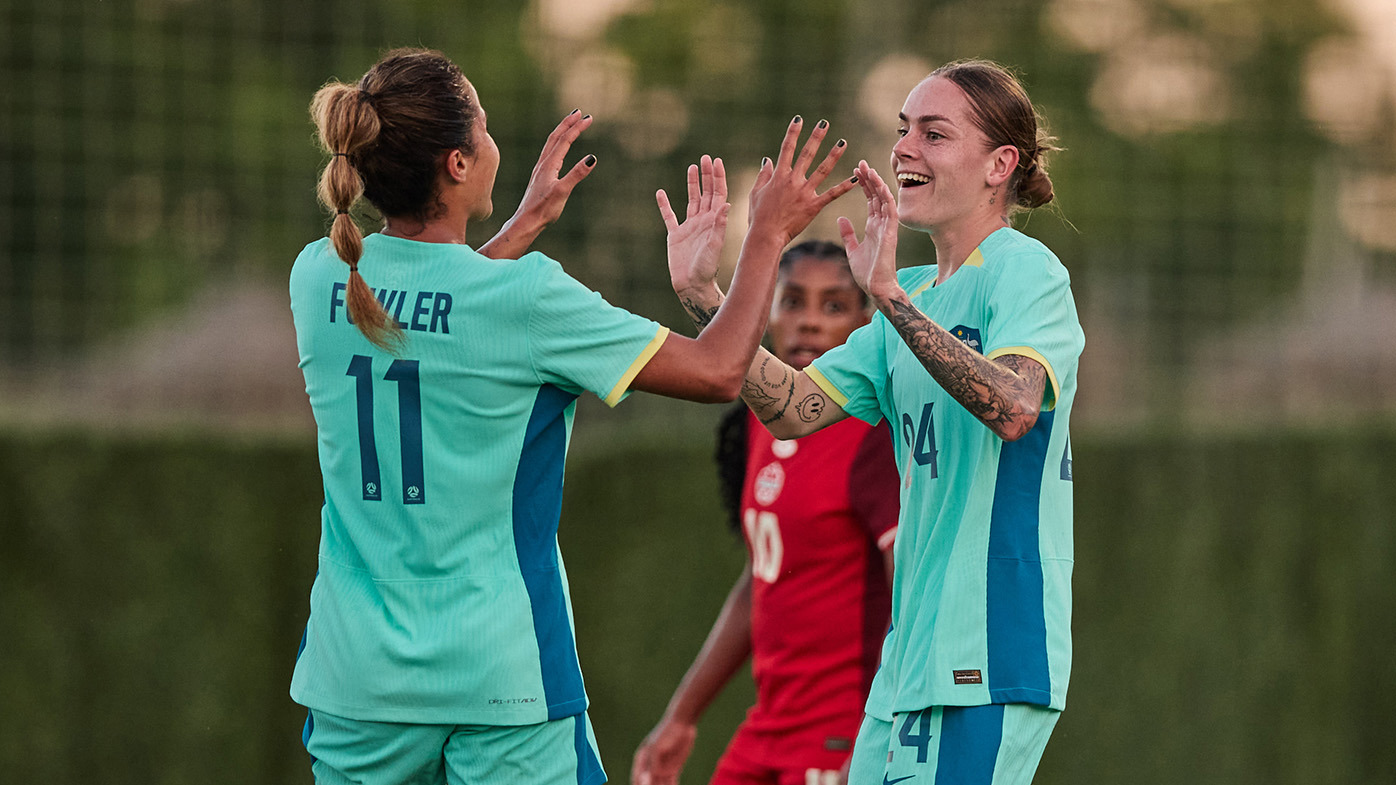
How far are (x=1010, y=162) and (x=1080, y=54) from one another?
8119mm

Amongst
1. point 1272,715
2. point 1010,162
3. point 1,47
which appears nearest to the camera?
point 1010,162

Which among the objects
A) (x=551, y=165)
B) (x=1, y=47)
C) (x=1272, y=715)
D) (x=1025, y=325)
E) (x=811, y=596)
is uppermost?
(x=1, y=47)

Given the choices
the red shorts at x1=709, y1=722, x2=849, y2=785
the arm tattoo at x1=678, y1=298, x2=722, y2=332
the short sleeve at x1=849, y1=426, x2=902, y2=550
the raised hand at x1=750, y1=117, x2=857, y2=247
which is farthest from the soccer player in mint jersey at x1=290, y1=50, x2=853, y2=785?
the red shorts at x1=709, y1=722, x2=849, y2=785

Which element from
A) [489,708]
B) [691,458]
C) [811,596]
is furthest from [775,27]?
[489,708]

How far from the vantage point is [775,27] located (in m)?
8.87

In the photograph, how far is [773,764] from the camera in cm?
453

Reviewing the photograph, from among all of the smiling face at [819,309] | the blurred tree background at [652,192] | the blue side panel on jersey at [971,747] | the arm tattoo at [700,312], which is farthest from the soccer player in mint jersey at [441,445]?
the blurred tree background at [652,192]

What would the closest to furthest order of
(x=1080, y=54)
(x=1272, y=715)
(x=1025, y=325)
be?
(x=1025, y=325)
(x=1272, y=715)
(x=1080, y=54)

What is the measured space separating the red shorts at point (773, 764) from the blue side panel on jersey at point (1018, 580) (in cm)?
127

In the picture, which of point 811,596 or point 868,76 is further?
point 868,76

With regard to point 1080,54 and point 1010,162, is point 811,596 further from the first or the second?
point 1080,54

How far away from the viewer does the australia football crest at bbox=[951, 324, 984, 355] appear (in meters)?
3.41

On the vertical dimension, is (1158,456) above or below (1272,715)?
above

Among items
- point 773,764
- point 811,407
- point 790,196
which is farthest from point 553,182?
point 773,764
